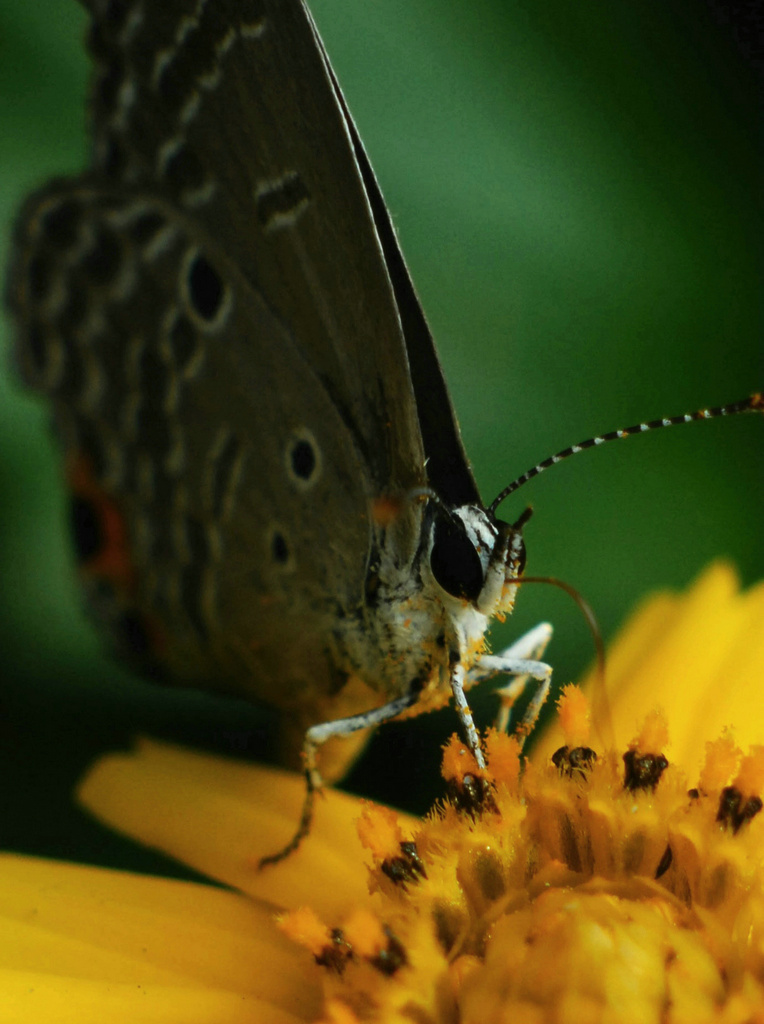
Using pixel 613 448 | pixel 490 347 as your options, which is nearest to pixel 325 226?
pixel 490 347

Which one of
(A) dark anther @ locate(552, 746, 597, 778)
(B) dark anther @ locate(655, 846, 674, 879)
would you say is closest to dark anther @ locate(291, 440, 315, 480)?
(A) dark anther @ locate(552, 746, 597, 778)

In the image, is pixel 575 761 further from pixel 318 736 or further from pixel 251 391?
pixel 251 391

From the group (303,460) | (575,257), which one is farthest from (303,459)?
(575,257)

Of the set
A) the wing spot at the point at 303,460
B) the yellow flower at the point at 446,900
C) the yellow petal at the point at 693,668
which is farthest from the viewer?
the yellow petal at the point at 693,668

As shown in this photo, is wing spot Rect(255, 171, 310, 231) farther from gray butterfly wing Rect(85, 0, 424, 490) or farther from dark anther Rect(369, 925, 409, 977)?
dark anther Rect(369, 925, 409, 977)

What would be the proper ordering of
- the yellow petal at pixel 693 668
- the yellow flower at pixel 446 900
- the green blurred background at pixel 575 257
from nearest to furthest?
the yellow flower at pixel 446 900
the yellow petal at pixel 693 668
the green blurred background at pixel 575 257

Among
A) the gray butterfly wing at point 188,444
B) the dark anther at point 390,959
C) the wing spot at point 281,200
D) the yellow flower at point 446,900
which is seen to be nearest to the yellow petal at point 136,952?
the yellow flower at point 446,900

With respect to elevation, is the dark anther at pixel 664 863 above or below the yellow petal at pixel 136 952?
below

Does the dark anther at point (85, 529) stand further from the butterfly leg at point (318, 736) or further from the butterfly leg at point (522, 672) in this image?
the butterfly leg at point (522, 672)
